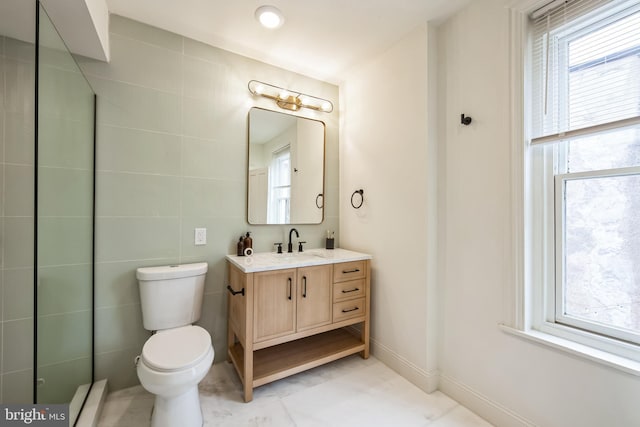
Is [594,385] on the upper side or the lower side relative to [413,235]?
lower

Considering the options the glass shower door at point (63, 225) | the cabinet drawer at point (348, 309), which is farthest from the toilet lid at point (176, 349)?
the cabinet drawer at point (348, 309)

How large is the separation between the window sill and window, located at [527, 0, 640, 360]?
0.04m

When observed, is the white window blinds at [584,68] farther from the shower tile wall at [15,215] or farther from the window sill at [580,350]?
the shower tile wall at [15,215]

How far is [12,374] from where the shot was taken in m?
1.41

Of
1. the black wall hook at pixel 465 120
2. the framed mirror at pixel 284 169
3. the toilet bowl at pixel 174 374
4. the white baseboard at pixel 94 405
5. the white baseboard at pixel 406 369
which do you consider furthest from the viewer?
the framed mirror at pixel 284 169

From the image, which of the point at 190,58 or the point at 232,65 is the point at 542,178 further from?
the point at 190,58

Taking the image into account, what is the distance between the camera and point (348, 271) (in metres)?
2.12

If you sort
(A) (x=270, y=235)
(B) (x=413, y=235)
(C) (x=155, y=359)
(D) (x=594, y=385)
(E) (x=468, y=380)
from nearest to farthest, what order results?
1. (D) (x=594, y=385)
2. (C) (x=155, y=359)
3. (E) (x=468, y=380)
4. (B) (x=413, y=235)
5. (A) (x=270, y=235)

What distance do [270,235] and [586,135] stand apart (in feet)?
6.80

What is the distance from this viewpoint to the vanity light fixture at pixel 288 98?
7.49 feet

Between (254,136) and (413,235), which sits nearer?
(413,235)

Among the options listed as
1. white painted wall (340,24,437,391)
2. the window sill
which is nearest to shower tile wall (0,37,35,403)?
white painted wall (340,24,437,391)

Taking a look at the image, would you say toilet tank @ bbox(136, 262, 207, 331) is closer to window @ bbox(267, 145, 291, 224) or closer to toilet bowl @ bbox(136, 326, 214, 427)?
toilet bowl @ bbox(136, 326, 214, 427)

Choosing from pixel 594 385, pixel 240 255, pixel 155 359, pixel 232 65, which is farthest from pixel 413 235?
pixel 232 65
